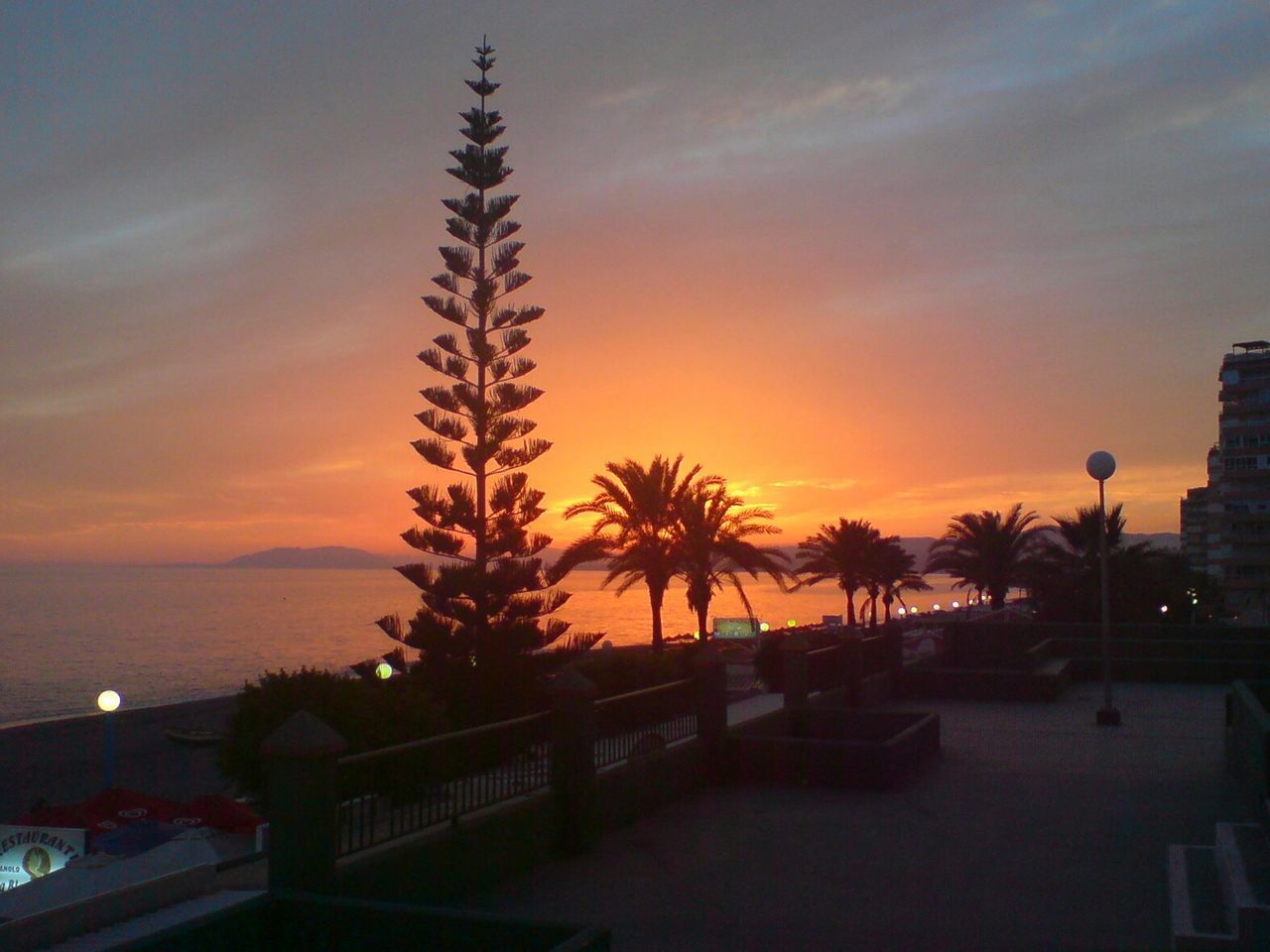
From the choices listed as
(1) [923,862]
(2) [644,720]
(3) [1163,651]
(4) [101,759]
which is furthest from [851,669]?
(4) [101,759]

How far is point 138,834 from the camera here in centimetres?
1073

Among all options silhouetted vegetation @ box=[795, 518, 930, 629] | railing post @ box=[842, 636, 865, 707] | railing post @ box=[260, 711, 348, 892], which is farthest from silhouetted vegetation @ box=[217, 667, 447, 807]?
silhouetted vegetation @ box=[795, 518, 930, 629]

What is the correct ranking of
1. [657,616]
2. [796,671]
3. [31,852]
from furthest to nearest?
[657,616] → [796,671] → [31,852]

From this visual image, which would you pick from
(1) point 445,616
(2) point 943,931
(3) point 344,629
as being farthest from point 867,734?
(3) point 344,629

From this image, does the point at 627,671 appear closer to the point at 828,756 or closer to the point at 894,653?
the point at 894,653

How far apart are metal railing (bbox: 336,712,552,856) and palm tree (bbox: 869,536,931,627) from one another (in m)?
38.0

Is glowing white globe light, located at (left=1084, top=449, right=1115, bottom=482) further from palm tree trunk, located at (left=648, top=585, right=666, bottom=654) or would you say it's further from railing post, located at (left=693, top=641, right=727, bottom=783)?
palm tree trunk, located at (left=648, top=585, right=666, bottom=654)

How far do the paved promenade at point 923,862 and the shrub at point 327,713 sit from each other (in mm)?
3343

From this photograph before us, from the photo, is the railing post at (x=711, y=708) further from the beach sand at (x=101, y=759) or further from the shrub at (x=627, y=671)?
the beach sand at (x=101, y=759)

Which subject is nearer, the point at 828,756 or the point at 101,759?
the point at 828,756

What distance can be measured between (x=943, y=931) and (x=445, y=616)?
1876 cm

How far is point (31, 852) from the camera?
374 inches

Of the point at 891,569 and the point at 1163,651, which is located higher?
the point at 891,569

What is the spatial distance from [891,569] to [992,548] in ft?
25.3
